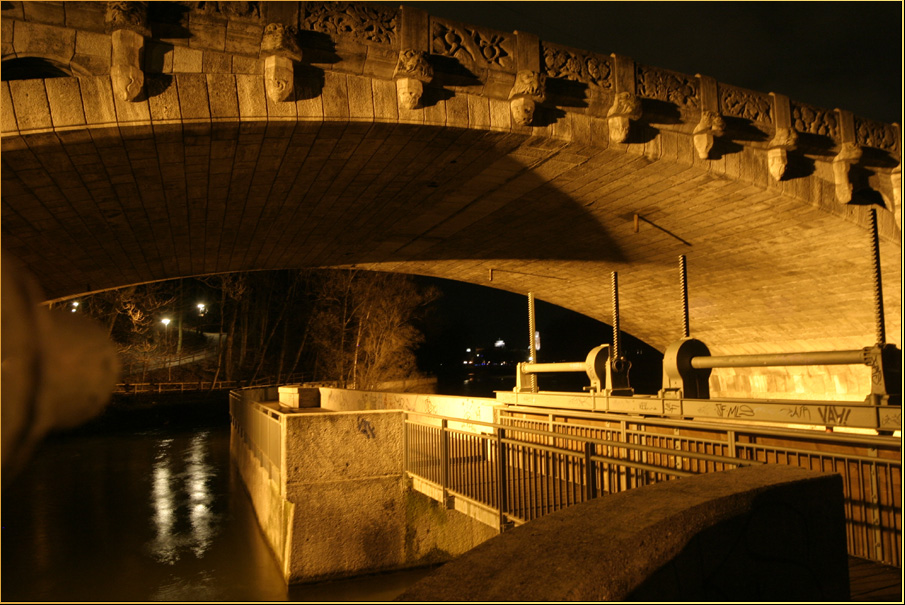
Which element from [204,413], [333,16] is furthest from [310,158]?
[204,413]

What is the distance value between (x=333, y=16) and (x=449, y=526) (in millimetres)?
8595

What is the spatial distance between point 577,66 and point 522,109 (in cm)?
157

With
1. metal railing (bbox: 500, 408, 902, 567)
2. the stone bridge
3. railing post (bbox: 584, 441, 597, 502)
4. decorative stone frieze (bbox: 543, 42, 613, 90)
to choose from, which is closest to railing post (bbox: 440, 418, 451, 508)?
metal railing (bbox: 500, 408, 902, 567)

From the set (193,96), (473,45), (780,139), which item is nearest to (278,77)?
(193,96)

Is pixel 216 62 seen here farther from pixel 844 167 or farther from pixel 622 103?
pixel 844 167

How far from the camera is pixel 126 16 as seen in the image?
8.04 meters

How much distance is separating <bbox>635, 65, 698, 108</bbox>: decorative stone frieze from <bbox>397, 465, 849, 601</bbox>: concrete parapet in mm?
9349

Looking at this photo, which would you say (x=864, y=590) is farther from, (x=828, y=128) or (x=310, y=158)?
(x=828, y=128)

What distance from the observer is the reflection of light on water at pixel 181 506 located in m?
13.2

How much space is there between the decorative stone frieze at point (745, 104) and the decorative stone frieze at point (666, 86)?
2.22 ft

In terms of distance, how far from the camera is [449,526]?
37.1 ft

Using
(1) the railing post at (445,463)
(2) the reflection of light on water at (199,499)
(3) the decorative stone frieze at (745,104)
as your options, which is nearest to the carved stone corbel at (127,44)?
(1) the railing post at (445,463)

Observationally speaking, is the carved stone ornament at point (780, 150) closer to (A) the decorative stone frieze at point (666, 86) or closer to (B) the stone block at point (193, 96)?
(A) the decorative stone frieze at point (666, 86)

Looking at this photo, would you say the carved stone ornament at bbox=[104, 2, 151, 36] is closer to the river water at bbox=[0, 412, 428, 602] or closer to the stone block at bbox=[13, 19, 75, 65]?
the stone block at bbox=[13, 19, 75, 65]
